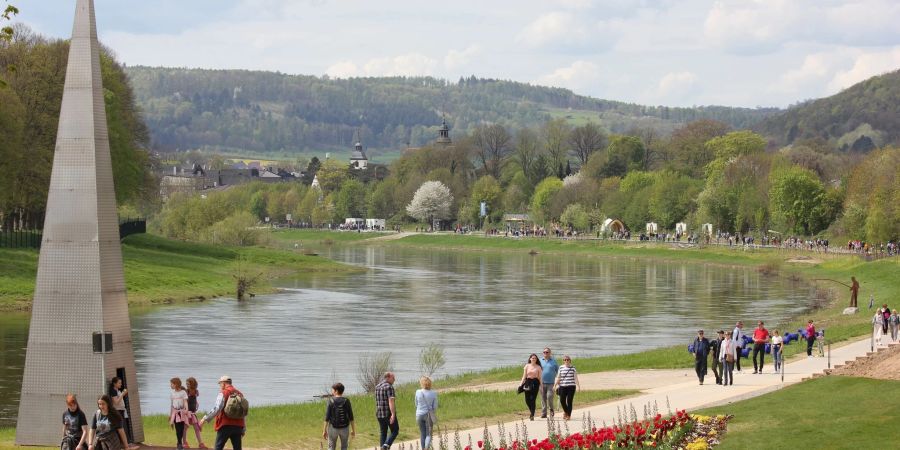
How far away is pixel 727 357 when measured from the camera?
4181 cm

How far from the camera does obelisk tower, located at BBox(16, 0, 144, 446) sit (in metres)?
30.4

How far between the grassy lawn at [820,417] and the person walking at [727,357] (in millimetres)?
2981

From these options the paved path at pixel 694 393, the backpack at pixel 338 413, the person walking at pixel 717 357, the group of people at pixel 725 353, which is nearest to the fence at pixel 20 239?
the paved path at pixel 694 393

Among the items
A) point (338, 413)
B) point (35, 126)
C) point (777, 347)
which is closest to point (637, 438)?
point (338, 413)

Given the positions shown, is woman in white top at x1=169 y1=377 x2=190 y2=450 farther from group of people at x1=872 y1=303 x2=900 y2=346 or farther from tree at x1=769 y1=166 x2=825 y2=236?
tree at x1=769 y1=166 x2=825 y2=236

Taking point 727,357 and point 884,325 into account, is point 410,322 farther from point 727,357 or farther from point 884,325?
point 727,357

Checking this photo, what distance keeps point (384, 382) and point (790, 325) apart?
44.0 metres

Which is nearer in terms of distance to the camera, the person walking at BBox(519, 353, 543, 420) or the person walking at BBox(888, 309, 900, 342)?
the person walking at BBox(519, 353, 543, 420)

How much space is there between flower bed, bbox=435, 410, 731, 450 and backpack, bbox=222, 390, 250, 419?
3787 mm

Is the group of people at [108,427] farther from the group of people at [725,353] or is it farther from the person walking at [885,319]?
the person walking at [885,319]

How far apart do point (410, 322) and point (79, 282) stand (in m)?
43.4

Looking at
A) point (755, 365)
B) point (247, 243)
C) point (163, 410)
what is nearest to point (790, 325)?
point (755, 365)

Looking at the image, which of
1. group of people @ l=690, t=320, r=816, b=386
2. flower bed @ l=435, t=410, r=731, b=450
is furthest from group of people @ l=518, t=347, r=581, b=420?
group of people @ l=690, t=320, r=816, b=386

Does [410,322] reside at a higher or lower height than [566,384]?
lower
